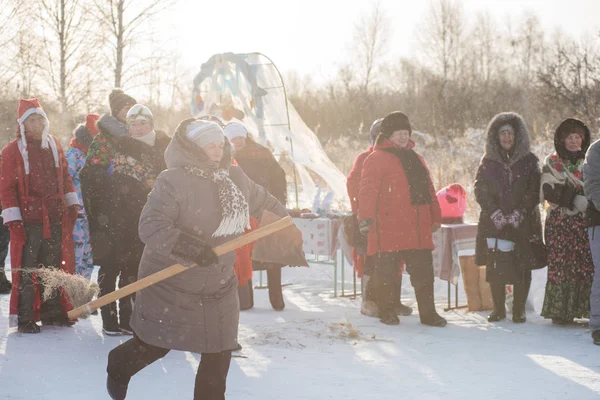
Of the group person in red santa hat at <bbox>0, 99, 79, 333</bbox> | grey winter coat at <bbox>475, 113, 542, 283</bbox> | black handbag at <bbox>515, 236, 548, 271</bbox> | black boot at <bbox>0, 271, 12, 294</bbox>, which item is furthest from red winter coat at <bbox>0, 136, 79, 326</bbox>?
black handbag at <bbox>515, 236, 548, 271</bbox>

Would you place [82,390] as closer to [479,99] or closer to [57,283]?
[57,283]

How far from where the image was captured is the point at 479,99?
119 feet

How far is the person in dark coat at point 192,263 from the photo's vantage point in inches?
131

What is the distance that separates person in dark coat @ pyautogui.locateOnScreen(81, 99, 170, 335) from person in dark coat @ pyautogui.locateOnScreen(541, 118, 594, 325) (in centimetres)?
318

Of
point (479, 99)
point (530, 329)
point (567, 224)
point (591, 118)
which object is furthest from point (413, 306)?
point (479, 99)

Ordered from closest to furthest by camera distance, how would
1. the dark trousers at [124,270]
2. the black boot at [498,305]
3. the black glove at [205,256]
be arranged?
the black glove at [205,256] < the dark trousers at [124,270] < the black boot at [498,305]

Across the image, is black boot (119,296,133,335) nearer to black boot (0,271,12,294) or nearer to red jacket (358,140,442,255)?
red jacket (358,140,442,255)

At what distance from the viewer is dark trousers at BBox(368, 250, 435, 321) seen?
20.2ft

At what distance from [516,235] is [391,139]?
1326 millimetres

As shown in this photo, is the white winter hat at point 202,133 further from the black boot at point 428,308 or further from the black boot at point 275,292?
the black boot at point 275,292

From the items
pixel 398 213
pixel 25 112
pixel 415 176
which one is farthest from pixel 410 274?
pixel 25 112

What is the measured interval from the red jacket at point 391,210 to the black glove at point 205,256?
2907 mm

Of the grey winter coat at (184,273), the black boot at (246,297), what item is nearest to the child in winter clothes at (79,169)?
the black boot at (246,297)

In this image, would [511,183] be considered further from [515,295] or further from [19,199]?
[19,199]
